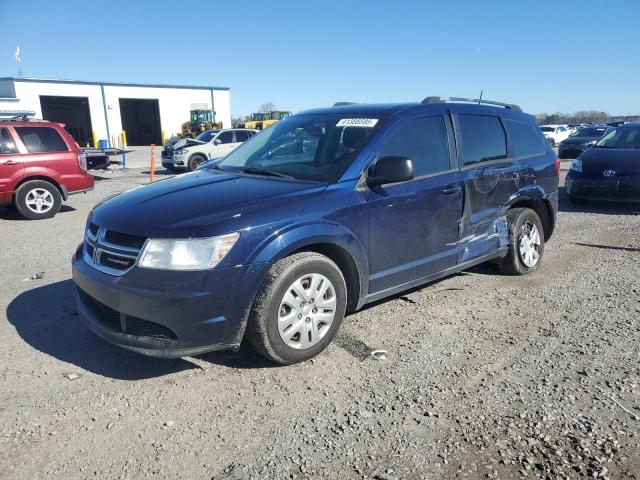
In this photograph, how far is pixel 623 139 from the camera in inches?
376

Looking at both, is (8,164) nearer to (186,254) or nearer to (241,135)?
(186,254)

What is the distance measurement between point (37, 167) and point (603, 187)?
10248 mm

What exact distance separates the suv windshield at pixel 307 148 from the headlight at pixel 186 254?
3.50ft

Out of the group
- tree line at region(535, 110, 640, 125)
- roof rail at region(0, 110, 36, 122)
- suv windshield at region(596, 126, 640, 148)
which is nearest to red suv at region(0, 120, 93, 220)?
roof rail at region(0, 110, 36, 122)

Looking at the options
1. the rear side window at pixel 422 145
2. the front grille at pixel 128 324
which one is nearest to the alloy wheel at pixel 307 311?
the front grille at pixel 128 324

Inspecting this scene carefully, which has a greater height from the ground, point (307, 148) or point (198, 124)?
point (198, 124)

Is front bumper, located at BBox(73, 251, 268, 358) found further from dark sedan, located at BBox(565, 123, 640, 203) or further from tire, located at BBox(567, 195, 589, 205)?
tire, located at BBox(567, 195, 589, 205)

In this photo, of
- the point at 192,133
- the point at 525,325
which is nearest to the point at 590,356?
the point at 525,325

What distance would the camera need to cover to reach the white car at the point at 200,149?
57.9 feet

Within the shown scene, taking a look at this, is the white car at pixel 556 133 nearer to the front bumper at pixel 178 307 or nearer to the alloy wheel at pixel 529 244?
the alloy wheel at pixel 529 244

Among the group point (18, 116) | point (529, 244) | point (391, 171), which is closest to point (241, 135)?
point (18, 116)

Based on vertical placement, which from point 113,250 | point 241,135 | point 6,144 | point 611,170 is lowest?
point 611,170

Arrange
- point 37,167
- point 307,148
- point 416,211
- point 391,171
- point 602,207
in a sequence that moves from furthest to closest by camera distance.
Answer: point 602,207 → point 37,167 → point 307,148 → point 416,211 → point 391,171

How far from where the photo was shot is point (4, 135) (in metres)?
8.73
